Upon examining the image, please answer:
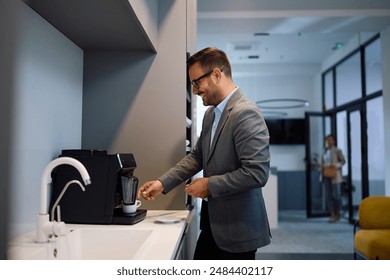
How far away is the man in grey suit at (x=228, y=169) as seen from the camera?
4.04 feet

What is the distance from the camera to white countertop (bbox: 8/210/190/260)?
102cm

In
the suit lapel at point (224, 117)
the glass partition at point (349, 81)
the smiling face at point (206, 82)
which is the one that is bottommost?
the suit lapel at point (224, 117)

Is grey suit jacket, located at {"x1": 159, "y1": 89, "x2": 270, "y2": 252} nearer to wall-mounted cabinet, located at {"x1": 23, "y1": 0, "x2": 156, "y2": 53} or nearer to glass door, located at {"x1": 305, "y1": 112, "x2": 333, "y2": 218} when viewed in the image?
wall-mounted cabinet, located at {"x1": 23, "y1": 0, "x2": 156, "y2": 53}

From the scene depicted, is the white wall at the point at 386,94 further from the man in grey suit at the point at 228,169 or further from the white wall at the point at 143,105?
the man in grey suit at the point at 228,169

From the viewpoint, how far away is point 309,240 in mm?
4164

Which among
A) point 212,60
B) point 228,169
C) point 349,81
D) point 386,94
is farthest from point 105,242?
point 349,81

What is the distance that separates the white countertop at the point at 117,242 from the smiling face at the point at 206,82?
51cm

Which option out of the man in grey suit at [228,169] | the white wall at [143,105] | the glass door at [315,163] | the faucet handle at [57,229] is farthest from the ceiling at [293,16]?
the faucet handle at [57,229]

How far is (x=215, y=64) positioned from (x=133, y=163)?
22.6 inches

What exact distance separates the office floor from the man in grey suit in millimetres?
2049

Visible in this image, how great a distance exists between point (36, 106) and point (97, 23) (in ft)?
1.40

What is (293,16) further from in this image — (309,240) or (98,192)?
(98,192)

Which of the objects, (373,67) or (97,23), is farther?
(373,67)
